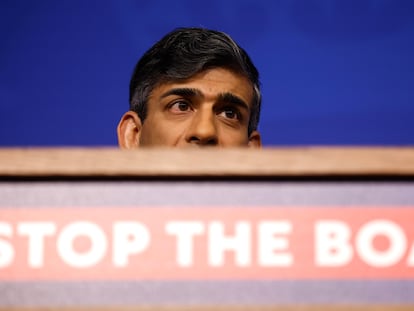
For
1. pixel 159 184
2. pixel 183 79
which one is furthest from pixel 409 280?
pixel 183 79

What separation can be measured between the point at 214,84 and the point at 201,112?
0.24ft

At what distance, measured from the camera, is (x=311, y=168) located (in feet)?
1.51

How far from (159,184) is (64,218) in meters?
0.08

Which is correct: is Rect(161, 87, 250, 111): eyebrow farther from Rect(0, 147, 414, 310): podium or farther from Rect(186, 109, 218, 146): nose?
Rect(0, 147, 414, 310): podium

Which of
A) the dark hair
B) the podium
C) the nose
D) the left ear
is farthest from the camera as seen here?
the left ear

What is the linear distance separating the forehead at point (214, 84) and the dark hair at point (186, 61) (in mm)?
11

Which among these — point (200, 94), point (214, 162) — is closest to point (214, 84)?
point (200, 94)

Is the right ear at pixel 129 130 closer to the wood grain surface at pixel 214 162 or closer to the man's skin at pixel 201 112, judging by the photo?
the man's skin at pixel 201 112

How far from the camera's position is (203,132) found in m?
1.22

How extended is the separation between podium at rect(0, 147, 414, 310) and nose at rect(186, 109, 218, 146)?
0.74 metres

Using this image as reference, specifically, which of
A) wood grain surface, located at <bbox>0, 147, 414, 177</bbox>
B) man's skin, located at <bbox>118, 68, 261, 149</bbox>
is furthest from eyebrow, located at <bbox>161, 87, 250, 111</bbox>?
wood grain surface, located at <bbox>0, 147, 414, 177</bbox>

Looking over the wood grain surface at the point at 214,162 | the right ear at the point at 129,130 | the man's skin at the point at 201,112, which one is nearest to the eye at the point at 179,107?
the man's skin at the point at 201,112

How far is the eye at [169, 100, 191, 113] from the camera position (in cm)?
129

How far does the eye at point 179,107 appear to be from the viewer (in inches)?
50.9
